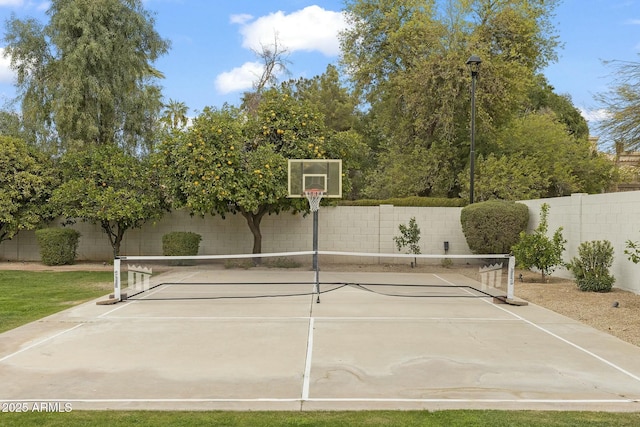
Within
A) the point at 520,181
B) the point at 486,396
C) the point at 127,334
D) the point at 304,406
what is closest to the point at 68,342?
the point at 127,334

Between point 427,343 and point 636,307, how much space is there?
194 inches

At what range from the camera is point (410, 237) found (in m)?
17.8

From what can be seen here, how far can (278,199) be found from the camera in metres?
16.1

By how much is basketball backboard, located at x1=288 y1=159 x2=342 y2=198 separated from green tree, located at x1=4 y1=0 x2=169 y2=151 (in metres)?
7.35

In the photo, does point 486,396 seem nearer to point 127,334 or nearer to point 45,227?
point 127,334

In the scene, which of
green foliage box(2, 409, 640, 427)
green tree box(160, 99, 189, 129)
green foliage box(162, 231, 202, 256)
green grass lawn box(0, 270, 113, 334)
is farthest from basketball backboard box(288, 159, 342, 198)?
green tree box(160, 99, 189, 129)

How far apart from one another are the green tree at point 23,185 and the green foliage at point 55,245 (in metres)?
0.54

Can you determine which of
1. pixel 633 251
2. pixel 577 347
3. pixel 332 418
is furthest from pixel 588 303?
pixel 332 418

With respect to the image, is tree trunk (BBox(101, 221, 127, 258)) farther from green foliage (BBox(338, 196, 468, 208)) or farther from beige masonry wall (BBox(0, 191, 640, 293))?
green foliage (BBox(338, 196, 468, 208))

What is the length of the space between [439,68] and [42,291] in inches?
625

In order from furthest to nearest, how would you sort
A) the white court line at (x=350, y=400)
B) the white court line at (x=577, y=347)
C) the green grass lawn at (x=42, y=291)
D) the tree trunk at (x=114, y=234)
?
1. the tree trunk at (x=114, y=234)
2. the green grass lawn at (x=42, y=291)
3. the white court line at (x=577, y=347)
4. the white court line at (x=350, y=400)

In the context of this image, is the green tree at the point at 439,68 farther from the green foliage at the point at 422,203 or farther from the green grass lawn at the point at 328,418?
the green grass lawn at the point at 328,418

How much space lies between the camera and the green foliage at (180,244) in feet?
54.9

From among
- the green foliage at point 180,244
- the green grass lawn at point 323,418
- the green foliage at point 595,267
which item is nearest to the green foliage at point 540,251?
the green foliage at point 595,267
